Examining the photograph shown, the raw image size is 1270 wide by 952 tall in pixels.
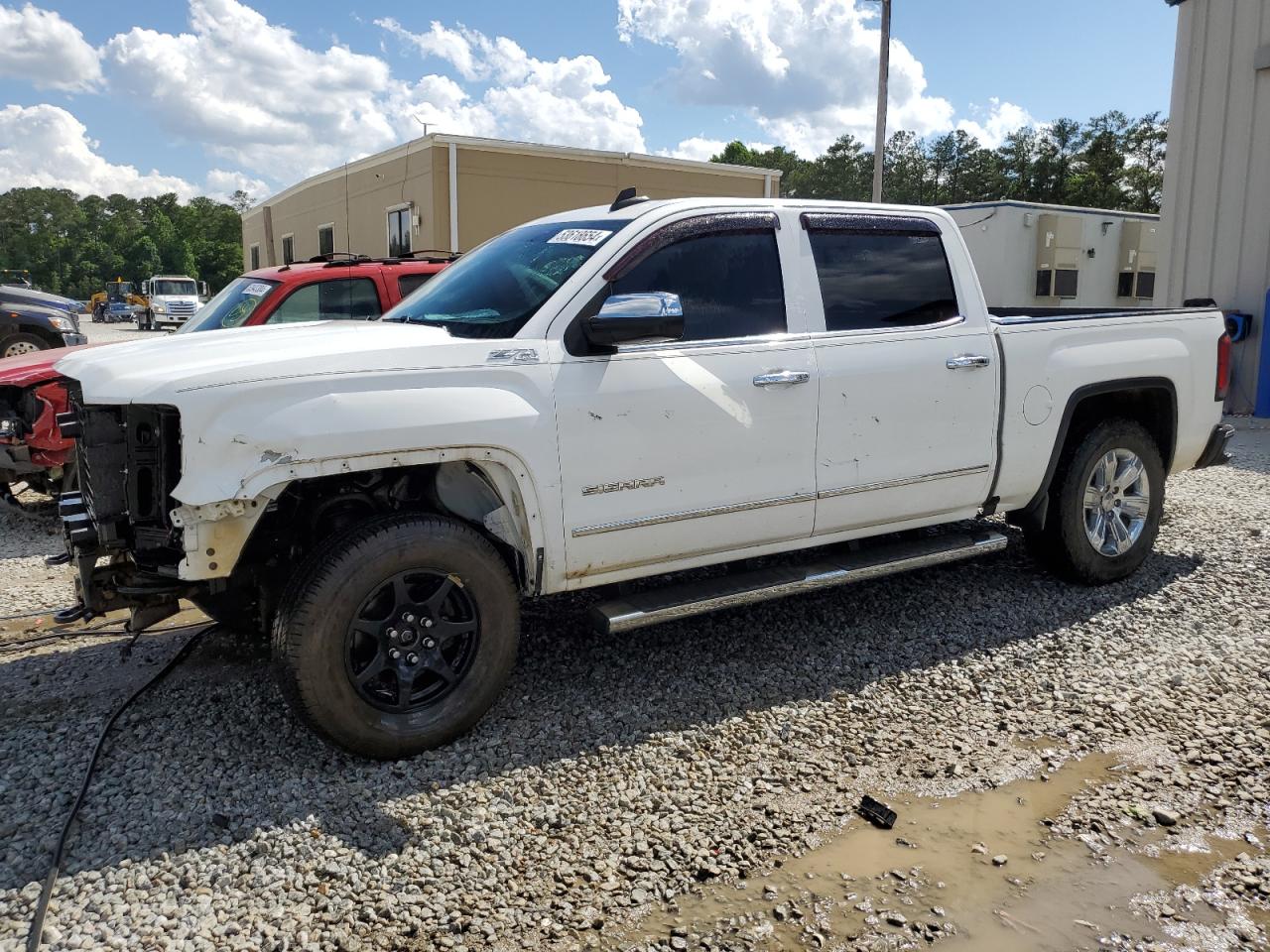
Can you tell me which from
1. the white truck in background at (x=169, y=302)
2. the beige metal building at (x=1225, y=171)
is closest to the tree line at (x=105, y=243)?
the white truck in background at (x=169, y=302)

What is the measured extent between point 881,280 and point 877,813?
2518mm

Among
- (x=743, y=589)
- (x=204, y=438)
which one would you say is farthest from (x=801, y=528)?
(x=204, y=438)

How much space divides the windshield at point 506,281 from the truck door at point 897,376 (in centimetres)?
109

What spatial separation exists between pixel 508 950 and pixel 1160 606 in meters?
4.13

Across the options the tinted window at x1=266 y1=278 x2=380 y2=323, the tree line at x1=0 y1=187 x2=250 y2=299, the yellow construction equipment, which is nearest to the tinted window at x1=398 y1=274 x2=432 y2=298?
the tinted window at x1=266 y1=278 x2=380 y2=323

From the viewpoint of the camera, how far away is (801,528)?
4.39 m

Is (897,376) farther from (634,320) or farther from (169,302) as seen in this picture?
(169,302)

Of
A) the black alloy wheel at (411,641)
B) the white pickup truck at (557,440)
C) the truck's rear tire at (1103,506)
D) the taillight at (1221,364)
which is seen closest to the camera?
the white pickup truck at (557,440)

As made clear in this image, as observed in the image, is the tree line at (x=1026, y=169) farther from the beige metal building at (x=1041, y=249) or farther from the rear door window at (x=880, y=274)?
the rear door window at (x=880, y=274)

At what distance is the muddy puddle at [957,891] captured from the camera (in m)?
2.70

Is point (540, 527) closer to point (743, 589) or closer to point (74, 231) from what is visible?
point (743, 589)

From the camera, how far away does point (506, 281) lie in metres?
4.21

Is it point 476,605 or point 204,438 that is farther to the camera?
point 476,605

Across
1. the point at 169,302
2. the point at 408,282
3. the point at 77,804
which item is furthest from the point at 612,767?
the point at 169,302
